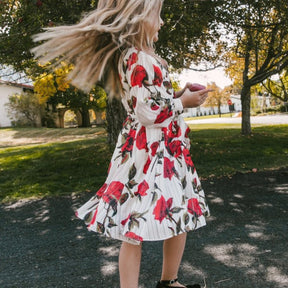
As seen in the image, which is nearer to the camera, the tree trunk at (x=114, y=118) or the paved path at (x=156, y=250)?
the paved path at (x=156, y=250)

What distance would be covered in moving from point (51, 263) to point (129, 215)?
1595mm

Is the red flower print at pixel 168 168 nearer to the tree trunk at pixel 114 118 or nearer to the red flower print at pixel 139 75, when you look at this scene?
the red flower print at pixel 139 75

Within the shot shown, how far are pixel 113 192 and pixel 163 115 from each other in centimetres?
54

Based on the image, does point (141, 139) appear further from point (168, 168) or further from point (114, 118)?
point (114, 118)

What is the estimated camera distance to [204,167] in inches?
292

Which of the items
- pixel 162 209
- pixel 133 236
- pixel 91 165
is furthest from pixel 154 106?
pixel 91 165

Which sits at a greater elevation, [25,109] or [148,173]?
[25,109]

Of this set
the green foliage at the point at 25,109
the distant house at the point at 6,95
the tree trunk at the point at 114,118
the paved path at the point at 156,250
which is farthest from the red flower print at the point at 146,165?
the distant house at the point at 6,95

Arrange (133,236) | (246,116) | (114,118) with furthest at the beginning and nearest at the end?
(246,116)
(114,118)
(133,236)

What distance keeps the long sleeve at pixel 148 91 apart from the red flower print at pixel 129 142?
5.9 inches

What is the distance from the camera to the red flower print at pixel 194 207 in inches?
79.4

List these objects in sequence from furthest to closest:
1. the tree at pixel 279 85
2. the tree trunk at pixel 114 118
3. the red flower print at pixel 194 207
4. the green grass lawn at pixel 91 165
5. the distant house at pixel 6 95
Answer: the distant house at pixel 6 95 → the tree at pixel 279 85 → the tree trunk at pixel 114 118 → the green grass lawn at pixel 91 165 → the red flower print at pixel 194 207

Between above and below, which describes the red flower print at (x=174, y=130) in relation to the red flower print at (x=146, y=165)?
Answer: above

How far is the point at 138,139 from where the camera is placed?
2000 millimetres
